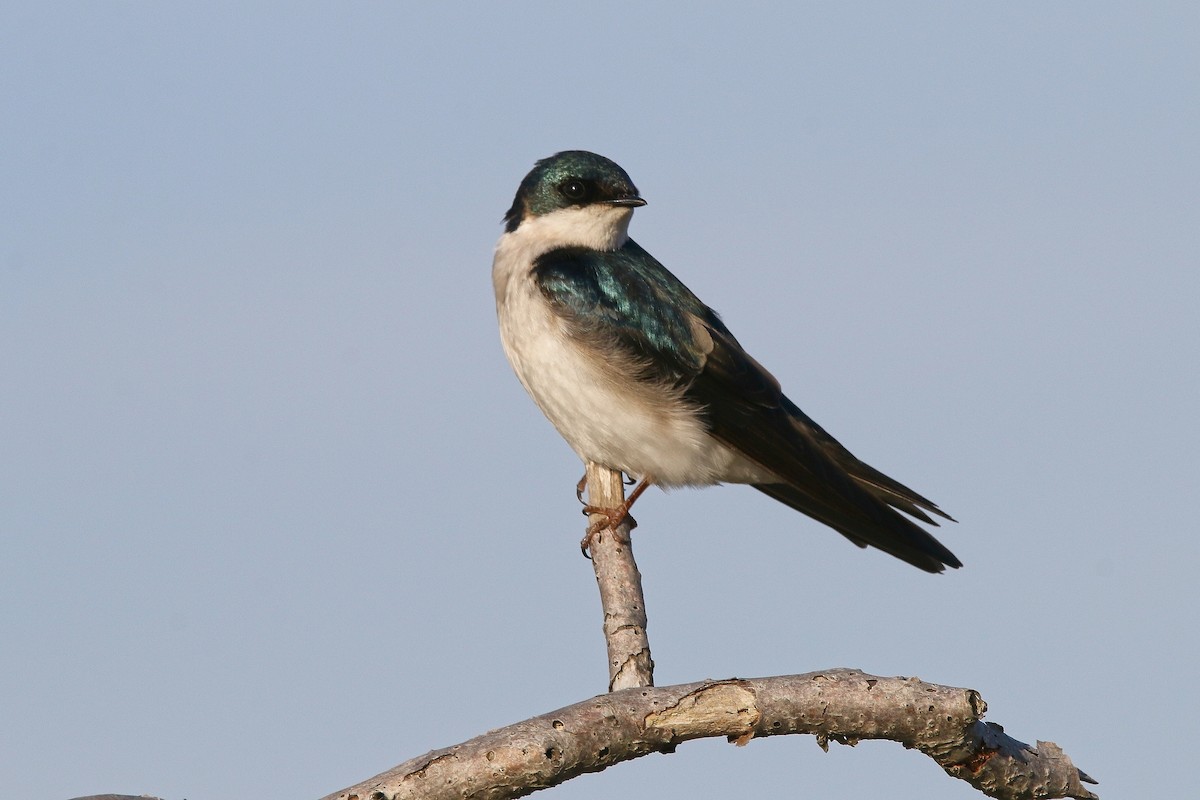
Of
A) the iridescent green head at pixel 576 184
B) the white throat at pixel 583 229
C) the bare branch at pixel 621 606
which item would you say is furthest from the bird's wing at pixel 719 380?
the bare branch at pixel 621 606

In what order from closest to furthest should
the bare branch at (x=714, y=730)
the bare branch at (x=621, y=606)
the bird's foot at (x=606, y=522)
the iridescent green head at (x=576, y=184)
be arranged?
the bare branch at (x=714, y=730) → the bare branch at (x=621, y=606) → the bird's foot at (x=606, y=522) → the iridescent green head at (x=576, y=184)

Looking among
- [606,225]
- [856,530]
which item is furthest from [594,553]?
[606,225]

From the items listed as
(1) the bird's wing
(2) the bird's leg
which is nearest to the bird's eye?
(1) the bird's wing

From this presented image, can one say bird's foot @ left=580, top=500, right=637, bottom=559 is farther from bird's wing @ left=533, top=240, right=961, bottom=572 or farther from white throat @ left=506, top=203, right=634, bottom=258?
white throat @ left=506, top=203, right=634, bottom=258

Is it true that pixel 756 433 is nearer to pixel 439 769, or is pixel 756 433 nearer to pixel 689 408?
pixel 689 408

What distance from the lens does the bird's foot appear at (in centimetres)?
617

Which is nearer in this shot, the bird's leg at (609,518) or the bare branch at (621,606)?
the bare branch at (621,606)

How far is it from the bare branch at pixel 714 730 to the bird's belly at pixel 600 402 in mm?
2319

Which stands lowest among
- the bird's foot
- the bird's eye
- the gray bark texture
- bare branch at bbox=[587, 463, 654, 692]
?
the gray bark texture

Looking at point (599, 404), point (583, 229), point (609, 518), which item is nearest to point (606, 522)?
point (609, 518)

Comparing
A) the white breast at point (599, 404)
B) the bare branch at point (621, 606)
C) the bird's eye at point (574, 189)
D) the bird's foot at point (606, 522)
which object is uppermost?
the bird's eye at point (574, 189)

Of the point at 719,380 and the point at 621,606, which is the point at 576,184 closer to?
the point at 719,380

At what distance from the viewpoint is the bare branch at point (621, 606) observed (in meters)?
5.18

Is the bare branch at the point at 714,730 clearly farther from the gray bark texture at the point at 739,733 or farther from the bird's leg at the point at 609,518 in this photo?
the bird's leg at the point at 609,518
